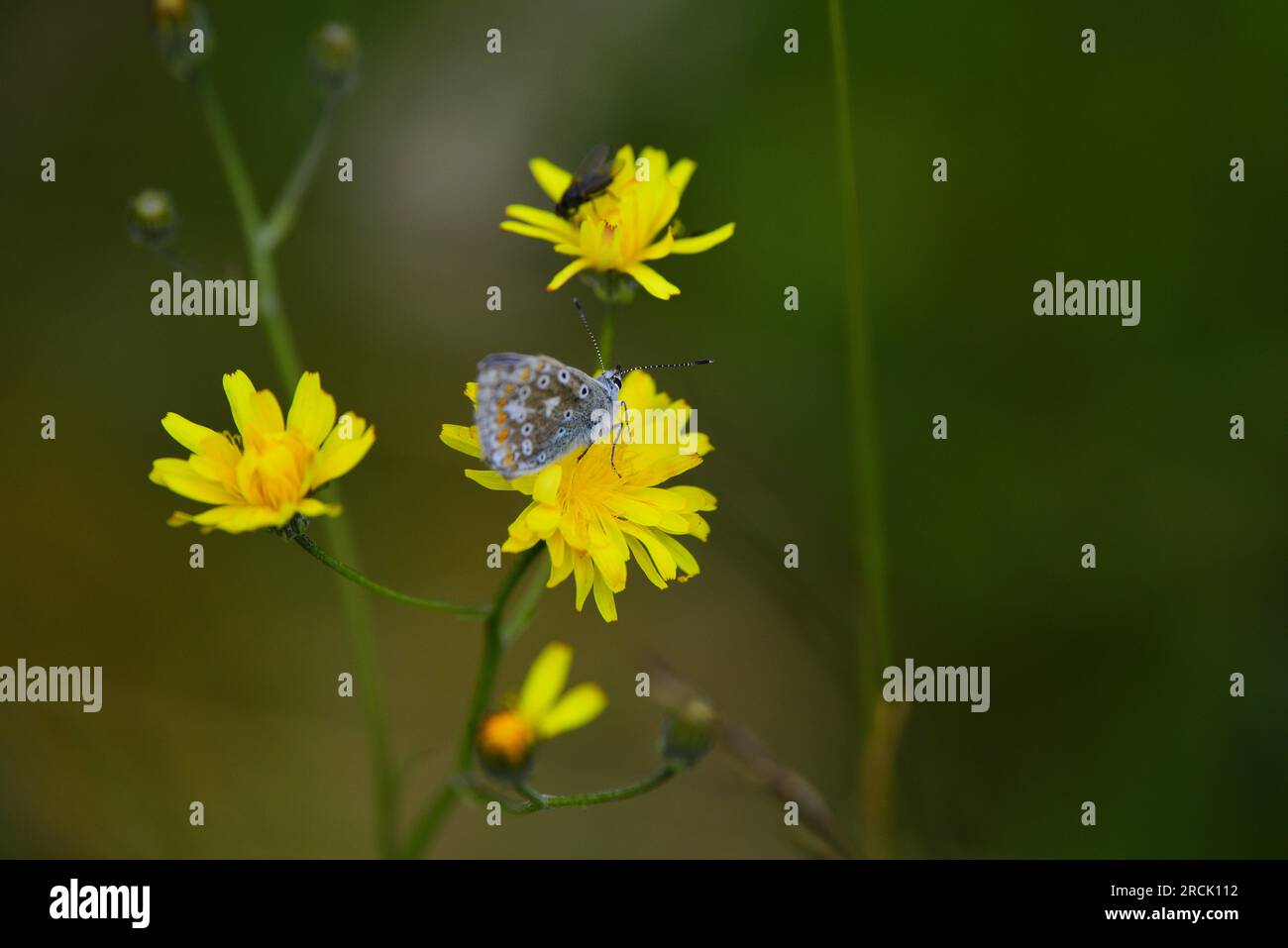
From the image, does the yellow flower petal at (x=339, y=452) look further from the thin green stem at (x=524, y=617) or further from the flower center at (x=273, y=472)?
the thin green stem at (x=524, y=617)

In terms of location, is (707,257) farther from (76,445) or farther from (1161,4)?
(76,445)

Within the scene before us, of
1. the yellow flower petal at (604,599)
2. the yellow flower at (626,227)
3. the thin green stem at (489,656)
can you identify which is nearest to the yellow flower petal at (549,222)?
the yellow flower at (626,227)

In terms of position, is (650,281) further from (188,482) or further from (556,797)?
(556,797)

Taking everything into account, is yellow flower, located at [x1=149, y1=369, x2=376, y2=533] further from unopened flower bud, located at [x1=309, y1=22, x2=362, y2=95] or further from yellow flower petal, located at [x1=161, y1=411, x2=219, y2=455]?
unopened flower bud, located at [x1=309, y1=22, x2=362, y2=95]

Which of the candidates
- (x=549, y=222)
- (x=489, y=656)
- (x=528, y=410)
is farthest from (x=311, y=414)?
(x=549, y=222)

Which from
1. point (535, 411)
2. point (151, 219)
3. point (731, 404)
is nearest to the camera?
point (535, 411)

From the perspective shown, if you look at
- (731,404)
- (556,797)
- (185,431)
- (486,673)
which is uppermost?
(731,404)
